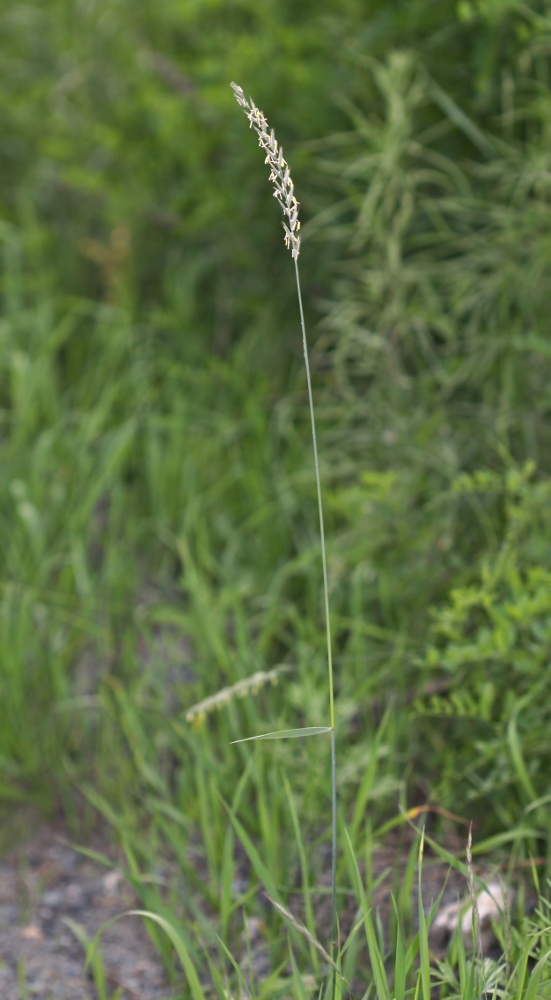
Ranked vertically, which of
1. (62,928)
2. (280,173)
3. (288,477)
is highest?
(280,173)

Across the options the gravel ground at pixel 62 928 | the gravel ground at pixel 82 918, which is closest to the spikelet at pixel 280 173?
the gravel ground at pixel 82 918

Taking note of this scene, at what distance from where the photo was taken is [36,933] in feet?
5.60

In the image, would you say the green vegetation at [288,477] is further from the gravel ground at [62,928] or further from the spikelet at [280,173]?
the spikelet at [280,173]

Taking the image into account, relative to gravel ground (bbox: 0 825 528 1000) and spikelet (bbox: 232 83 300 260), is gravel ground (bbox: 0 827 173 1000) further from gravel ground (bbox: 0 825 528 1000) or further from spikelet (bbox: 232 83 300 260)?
spikelet (bbox: 232 83 300 260)

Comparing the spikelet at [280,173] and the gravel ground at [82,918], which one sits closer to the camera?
the spikelet at [280,173]

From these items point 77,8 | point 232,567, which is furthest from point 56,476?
point 77,8

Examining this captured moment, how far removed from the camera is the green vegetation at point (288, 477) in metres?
1.63

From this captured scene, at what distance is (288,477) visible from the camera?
239 cm

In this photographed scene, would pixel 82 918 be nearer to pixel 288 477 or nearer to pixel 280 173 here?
pixel 288 477

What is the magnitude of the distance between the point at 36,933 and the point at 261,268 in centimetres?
181

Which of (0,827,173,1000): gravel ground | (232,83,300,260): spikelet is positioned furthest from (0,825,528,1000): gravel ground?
(232,83,300,260): spikelet

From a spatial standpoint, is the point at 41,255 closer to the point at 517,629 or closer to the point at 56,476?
→ the point at 56,476

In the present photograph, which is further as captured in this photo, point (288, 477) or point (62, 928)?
point (288, 477)

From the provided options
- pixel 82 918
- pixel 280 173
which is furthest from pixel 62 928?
pixel 280 173
